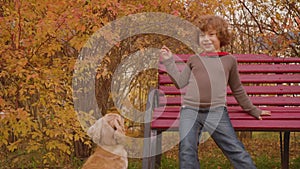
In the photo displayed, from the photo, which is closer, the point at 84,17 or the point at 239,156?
the point at 239,156

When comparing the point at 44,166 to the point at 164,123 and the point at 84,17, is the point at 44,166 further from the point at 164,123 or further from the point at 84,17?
the point at 164,123

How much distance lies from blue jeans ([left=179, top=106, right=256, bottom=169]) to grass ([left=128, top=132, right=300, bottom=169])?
2.41m

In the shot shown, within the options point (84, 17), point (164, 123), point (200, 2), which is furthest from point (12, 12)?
point (200, 2)

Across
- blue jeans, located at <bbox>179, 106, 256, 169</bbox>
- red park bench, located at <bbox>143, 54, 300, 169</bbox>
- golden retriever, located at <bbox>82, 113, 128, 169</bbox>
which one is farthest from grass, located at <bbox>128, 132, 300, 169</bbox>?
blue jeans, located at <bbox>179, 106, 256, 169</bbox>

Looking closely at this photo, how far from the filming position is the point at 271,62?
501 centimetres

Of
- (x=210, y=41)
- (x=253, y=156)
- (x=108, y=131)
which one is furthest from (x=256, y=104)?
(x=253, y=156)

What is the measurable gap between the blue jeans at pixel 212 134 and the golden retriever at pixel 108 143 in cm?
73

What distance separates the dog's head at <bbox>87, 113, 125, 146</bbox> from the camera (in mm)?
3695

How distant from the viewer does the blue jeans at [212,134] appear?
3021 mm

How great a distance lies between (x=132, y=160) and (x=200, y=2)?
225cm

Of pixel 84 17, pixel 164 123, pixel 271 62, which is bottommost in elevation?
pixel 164 123

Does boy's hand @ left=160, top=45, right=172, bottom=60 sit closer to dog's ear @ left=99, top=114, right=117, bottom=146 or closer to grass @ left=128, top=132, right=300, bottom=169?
dog's ear @ left=99, top=114, right=117, bottom=146

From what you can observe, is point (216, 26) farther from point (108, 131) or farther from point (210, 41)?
point (108, 131)

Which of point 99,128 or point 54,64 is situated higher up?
point 54,64
